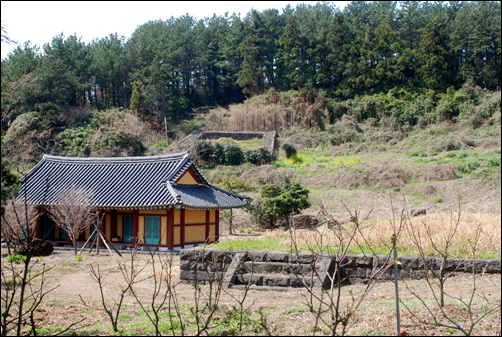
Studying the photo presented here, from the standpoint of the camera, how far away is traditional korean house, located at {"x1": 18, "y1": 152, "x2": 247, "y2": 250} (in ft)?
58.9

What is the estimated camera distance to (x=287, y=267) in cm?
978

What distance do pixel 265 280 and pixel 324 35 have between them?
158ft

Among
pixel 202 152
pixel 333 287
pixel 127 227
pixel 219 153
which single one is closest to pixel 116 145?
pixel 202 152

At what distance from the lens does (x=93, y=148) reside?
34281 millimetres

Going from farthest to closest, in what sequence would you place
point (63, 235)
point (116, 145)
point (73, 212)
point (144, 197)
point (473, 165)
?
1. point (116, 145)
2. point (473, 165)
3. point (63, 235)
4. point (144, 197)
5. point (73, 212)

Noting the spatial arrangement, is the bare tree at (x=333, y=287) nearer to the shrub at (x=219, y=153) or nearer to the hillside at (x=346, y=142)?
the hillside at (x=346, y=142)

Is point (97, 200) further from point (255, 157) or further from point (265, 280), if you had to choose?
point (255, 157)

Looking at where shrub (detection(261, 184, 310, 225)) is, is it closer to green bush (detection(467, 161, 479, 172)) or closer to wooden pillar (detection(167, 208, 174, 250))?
wooden pillar (detection(167, 208, 174, 250))

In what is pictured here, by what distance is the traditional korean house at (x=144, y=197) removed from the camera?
17938mm

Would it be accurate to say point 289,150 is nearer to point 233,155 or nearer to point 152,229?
point 233,155

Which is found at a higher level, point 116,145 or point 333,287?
point 333,287

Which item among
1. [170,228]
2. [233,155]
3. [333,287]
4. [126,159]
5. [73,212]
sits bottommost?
[170,228]

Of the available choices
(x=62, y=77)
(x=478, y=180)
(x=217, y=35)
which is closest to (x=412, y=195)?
(x=478, y=180)

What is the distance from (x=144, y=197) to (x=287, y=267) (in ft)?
32.0
